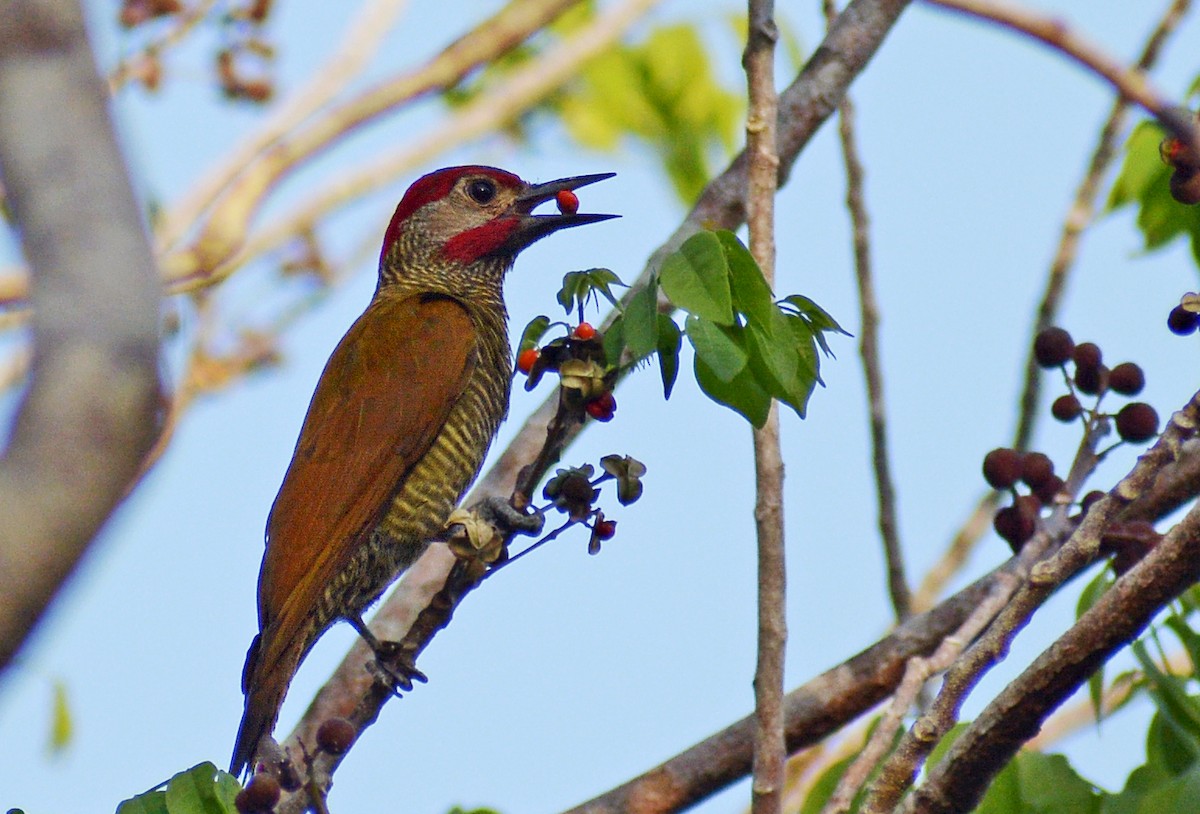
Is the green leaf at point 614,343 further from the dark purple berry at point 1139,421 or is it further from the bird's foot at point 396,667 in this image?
the dark purple berry at point 1139,421

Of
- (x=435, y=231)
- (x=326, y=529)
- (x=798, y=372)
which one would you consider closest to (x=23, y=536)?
(x=798, y=372)

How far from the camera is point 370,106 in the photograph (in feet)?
19.5

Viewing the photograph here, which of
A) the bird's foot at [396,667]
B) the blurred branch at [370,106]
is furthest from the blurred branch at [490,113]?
the bird's foot at [396,667]

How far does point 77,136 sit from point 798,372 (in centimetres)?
168

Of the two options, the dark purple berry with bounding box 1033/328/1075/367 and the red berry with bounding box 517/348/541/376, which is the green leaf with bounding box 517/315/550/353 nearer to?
the red berry with bounding box 517/348/541/376

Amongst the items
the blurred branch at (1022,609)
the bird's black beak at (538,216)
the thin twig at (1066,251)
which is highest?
the bird's black beak at (538,216)

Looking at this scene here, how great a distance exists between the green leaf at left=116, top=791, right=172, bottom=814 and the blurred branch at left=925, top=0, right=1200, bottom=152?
1.97 meters

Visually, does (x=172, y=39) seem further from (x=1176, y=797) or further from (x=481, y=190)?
(x=1176, y=797)

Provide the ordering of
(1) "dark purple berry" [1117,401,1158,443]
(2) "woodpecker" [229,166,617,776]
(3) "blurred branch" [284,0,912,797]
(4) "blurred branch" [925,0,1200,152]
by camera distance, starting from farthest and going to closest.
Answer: (3) "blurred branch" [284,0,912,797] → (2) "woodpecker" [229,166,617,776] → (1) "dark purple berry" [1117,401,1158,443] → (4) "blurred branch" [925,0,1200,152]

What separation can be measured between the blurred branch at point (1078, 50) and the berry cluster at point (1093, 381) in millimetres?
867

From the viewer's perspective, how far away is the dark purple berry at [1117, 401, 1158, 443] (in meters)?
3.40

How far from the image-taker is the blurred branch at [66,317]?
4.62ft

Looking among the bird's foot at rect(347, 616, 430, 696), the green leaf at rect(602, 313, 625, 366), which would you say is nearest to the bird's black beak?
the bird's foot at rect(347, 616, 430, 696)

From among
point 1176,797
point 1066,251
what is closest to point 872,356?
point 1066,251
